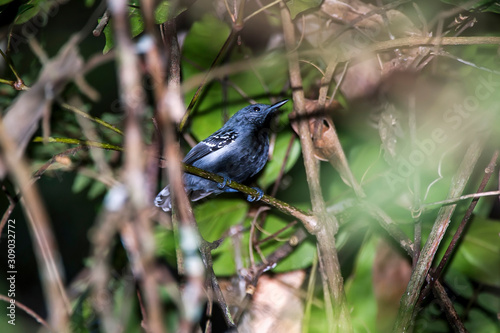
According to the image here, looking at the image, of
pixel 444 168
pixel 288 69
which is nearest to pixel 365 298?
pixel 444 168

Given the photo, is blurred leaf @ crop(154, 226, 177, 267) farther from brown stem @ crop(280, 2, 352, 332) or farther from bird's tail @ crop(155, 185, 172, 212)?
brown stem @ crop(280, 2, 352, 332)

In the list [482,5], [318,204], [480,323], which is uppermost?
[482,5]

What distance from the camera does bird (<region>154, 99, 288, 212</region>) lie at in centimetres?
313

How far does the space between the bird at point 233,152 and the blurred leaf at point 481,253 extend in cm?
139

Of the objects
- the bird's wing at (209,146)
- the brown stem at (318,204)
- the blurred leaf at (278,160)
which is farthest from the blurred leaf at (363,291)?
the bird's wing at (209,146)

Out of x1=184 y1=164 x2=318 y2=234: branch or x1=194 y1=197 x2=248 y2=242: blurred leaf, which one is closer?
x1=184 y1=164 x2=318 y2=234: branch

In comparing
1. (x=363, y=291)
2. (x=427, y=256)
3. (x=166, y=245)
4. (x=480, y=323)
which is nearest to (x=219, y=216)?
(x=166, y=245)

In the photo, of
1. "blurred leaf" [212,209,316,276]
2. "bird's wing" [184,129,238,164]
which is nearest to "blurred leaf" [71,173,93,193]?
"bird's wing" [184,129,238,164]

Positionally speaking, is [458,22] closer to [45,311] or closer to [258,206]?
[258,206]

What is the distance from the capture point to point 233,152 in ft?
10.7

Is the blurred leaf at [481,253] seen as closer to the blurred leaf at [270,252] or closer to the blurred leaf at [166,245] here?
the blurred leaf at [270,252]

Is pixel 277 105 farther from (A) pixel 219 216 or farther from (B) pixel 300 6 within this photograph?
(A) pixel 219 216

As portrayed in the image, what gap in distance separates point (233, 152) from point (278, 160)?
0.36m

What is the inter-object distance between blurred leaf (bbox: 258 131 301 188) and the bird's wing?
0.38 metres
